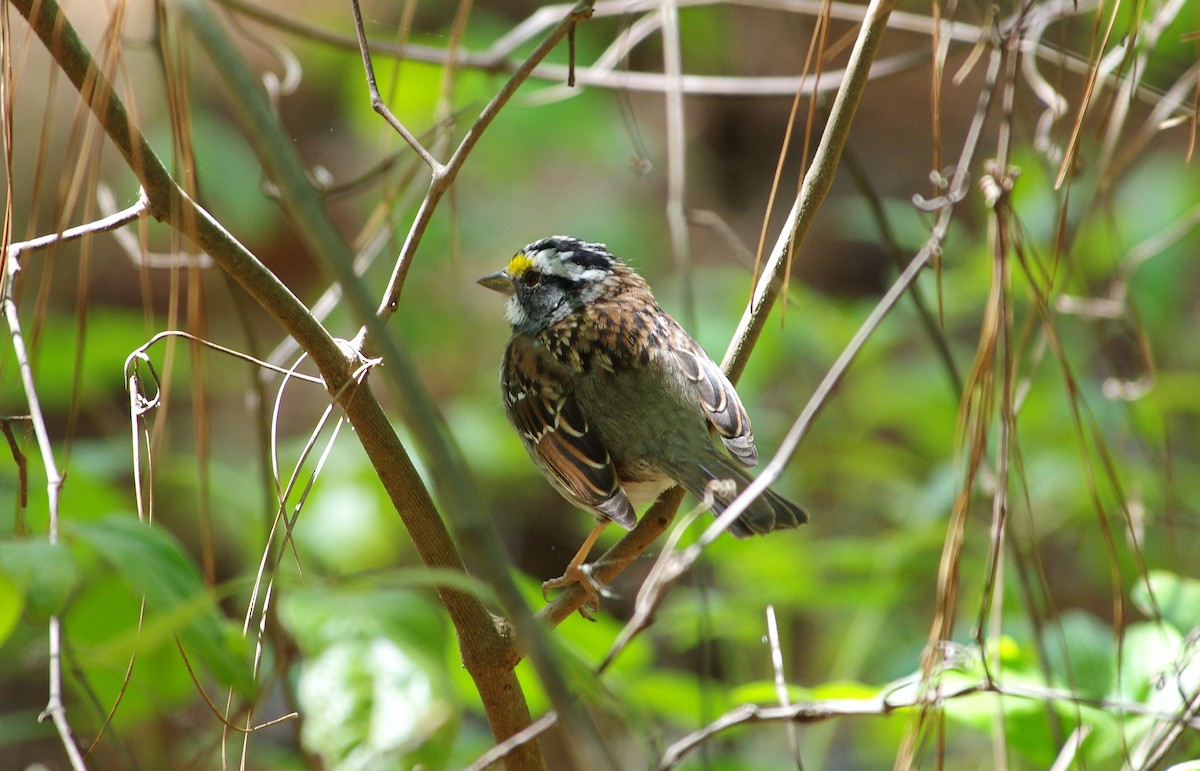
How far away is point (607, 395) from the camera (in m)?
3.32

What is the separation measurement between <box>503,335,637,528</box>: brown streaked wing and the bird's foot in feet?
0.58

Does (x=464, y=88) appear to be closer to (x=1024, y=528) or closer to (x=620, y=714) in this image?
(x=1024, y=528)

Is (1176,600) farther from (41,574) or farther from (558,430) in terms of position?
(41,574)

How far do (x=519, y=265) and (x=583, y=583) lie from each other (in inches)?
60.3

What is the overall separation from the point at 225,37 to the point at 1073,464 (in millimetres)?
3662

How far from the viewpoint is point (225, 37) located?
117 centimetres

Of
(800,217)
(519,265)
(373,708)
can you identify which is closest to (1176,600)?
(800,217)

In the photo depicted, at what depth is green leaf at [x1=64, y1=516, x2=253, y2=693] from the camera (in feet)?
3.46

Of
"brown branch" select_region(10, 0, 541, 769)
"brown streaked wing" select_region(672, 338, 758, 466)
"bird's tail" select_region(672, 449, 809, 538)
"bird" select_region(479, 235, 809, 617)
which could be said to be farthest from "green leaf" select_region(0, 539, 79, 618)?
"brown streaked wing" select_region(672, 338, 758, 466)

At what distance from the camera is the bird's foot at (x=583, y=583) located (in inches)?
84.4

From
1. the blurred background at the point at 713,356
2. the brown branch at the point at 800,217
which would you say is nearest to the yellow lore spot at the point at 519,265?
the blurred background at the point at 713,356

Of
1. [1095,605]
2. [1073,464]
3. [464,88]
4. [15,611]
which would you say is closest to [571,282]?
Result: [1073,464]

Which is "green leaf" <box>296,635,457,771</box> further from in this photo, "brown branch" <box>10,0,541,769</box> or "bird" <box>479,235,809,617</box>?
"bird" <box>479,235,809,617</box>

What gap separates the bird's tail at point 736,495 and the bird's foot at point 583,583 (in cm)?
30
